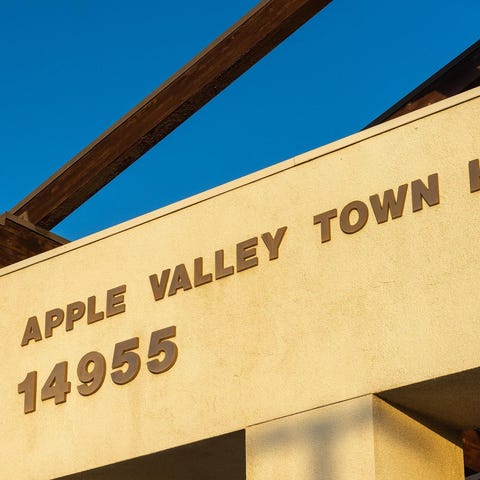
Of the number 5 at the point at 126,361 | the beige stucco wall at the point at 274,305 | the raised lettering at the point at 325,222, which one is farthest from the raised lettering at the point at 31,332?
the raised lettering at the point at 325,222

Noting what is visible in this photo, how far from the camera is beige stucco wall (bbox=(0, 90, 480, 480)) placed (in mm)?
10984

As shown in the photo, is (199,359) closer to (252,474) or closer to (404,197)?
(252,474)

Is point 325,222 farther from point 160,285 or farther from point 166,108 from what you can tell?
point 166,108

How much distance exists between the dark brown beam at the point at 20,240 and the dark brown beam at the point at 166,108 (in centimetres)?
15

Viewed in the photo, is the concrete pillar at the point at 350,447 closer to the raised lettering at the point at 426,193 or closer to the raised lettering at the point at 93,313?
the raised lettering at the point at 426,193

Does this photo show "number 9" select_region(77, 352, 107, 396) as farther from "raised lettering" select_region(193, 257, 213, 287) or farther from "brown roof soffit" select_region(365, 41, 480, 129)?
"brown roof soffit" select_region(365, 41, 480, 129)

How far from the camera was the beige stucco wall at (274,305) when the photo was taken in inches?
432

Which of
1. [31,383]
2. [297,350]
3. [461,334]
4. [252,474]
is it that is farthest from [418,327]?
[31,383]

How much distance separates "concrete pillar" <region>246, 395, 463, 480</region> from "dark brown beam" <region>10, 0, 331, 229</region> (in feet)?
13.9

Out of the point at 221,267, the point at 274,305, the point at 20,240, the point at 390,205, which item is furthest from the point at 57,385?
the point at 390,205

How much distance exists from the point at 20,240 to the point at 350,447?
5.68 metres

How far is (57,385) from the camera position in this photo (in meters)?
12.9

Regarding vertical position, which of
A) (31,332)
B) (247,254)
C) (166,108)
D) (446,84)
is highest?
(446,84)

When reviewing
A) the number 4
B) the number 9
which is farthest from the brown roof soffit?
the number 4
